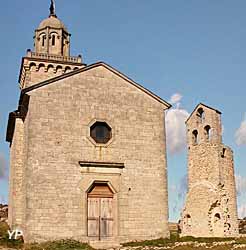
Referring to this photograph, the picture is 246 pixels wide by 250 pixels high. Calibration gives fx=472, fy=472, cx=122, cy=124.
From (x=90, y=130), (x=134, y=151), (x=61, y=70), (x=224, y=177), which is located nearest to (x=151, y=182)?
(x=134, y=151)

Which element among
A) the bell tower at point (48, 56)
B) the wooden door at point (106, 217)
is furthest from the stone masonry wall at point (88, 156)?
the bell tower at point (48, 56)

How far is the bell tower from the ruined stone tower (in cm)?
1155

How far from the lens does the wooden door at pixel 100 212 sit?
22375mm

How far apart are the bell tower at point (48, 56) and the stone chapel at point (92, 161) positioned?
38.1ft

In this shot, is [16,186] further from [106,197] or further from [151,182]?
[151,182]

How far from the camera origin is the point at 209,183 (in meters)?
27.4

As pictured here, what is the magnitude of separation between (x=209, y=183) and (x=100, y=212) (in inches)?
307

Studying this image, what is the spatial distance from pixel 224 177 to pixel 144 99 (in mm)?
7047

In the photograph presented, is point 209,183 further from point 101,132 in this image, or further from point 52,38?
point 52,38

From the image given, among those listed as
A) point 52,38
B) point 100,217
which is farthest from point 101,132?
point 52,38

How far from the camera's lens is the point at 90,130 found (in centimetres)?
2314

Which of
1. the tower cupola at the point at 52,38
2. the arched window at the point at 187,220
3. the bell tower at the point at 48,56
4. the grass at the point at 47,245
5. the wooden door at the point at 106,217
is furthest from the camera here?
the tower cupola at the point at 52,38

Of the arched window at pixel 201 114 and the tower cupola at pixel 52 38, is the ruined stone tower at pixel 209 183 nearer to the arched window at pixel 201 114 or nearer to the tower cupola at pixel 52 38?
the arched window at pixel 201 114

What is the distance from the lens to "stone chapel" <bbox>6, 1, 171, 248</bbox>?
70.9 ft
